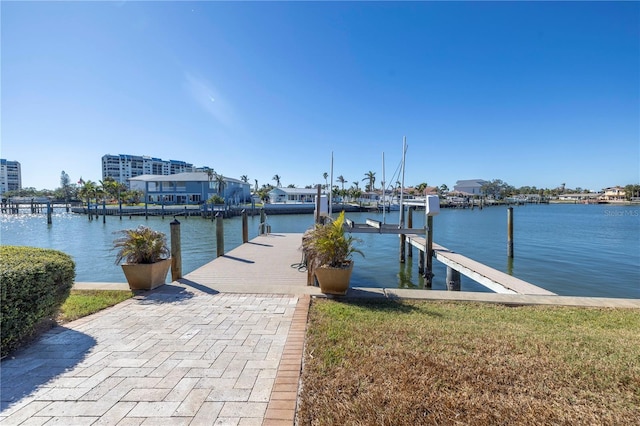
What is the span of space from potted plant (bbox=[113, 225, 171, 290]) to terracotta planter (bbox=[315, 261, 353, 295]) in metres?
3.18

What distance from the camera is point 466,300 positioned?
212 inches

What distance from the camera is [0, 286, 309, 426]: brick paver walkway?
92.5 inches

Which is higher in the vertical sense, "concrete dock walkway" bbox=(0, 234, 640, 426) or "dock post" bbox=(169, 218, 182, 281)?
"dock post" bbox=(169, 218, 182, 281)

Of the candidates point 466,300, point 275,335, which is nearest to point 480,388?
point 275,335

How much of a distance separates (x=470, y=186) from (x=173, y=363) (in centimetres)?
14577

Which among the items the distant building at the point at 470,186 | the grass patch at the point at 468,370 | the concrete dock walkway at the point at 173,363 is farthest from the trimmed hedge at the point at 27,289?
the distant building at the point at 470,186

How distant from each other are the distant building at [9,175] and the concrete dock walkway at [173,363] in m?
141

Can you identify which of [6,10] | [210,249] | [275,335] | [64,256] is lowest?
[210,249]

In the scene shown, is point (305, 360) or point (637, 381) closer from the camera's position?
point (637, 381)

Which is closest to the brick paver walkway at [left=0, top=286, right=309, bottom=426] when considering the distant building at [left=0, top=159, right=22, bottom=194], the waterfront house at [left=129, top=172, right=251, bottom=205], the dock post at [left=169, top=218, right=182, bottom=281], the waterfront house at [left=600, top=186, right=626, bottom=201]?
the dock post at [left=169, top=218, right=182, bottom=281]

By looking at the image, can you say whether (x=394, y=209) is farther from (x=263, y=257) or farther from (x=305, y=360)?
(x=305, y=360)

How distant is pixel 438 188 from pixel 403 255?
10404 cm

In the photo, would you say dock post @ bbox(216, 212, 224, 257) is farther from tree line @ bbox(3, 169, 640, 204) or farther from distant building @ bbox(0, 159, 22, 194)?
distant building @ bbox(0, 159, 22, 194)

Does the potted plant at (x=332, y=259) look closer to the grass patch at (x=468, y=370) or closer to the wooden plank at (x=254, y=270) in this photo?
the wooden plank at (x=254, y=270)
